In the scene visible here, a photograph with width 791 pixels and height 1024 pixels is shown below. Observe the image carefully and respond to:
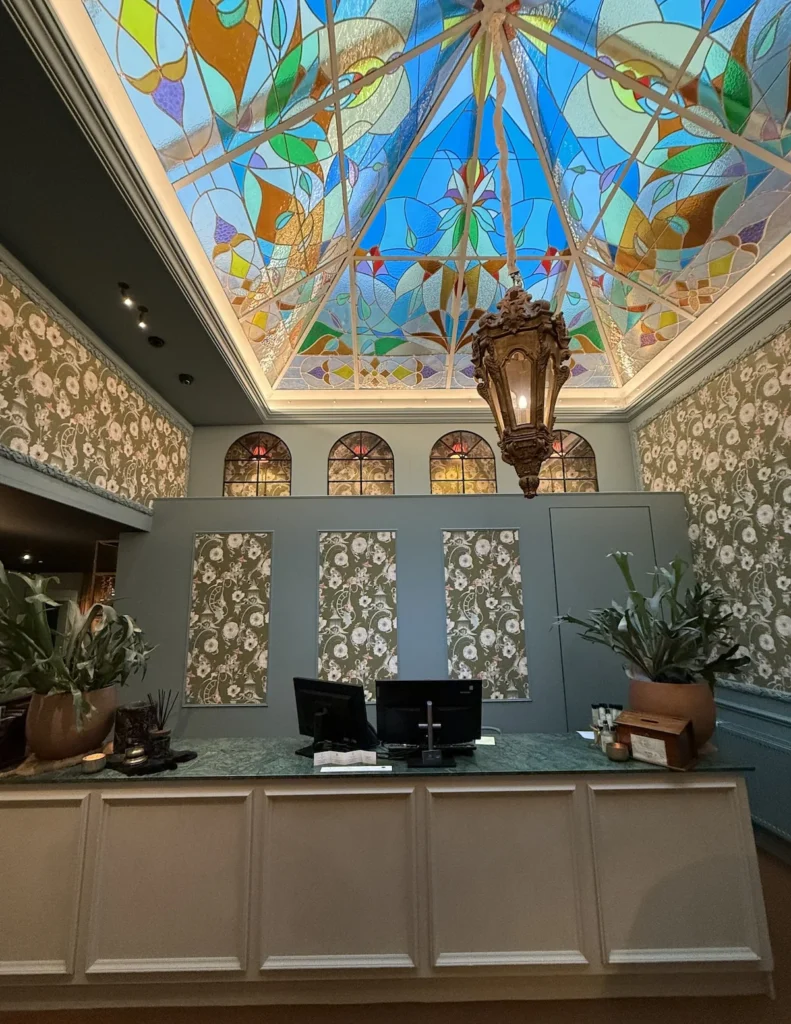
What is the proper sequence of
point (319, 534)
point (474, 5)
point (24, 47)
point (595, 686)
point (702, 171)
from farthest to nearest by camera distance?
point (319, 534), point (595, 686), point (702, 171), point (474, 5), point (24, 47)

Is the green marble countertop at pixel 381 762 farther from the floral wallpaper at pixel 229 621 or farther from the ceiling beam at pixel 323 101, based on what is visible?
the ceiling beam at pixel 323 101

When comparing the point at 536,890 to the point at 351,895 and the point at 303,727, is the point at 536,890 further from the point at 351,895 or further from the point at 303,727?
the point at 303,727

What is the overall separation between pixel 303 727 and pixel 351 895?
0.80 metres

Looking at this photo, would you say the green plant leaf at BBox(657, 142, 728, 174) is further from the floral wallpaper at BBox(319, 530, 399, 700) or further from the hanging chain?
the floral wallpaper at BBox(319, 530, 399, 700)

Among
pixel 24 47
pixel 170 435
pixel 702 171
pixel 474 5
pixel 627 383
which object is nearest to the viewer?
pixel 24 47

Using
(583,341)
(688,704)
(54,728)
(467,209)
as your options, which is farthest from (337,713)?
(583,341)

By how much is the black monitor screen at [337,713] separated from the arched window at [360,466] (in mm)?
3380

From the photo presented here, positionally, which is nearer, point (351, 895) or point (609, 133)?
point (351, 895)

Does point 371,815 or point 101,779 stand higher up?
point 101,779

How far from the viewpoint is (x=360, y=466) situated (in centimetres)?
573

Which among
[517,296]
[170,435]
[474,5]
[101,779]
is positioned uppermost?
[474,5]

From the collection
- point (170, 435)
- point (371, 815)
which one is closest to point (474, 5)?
point (170, 435)

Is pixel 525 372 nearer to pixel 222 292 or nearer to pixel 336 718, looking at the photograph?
pixel 336 718

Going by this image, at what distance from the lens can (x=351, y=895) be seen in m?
2.00
